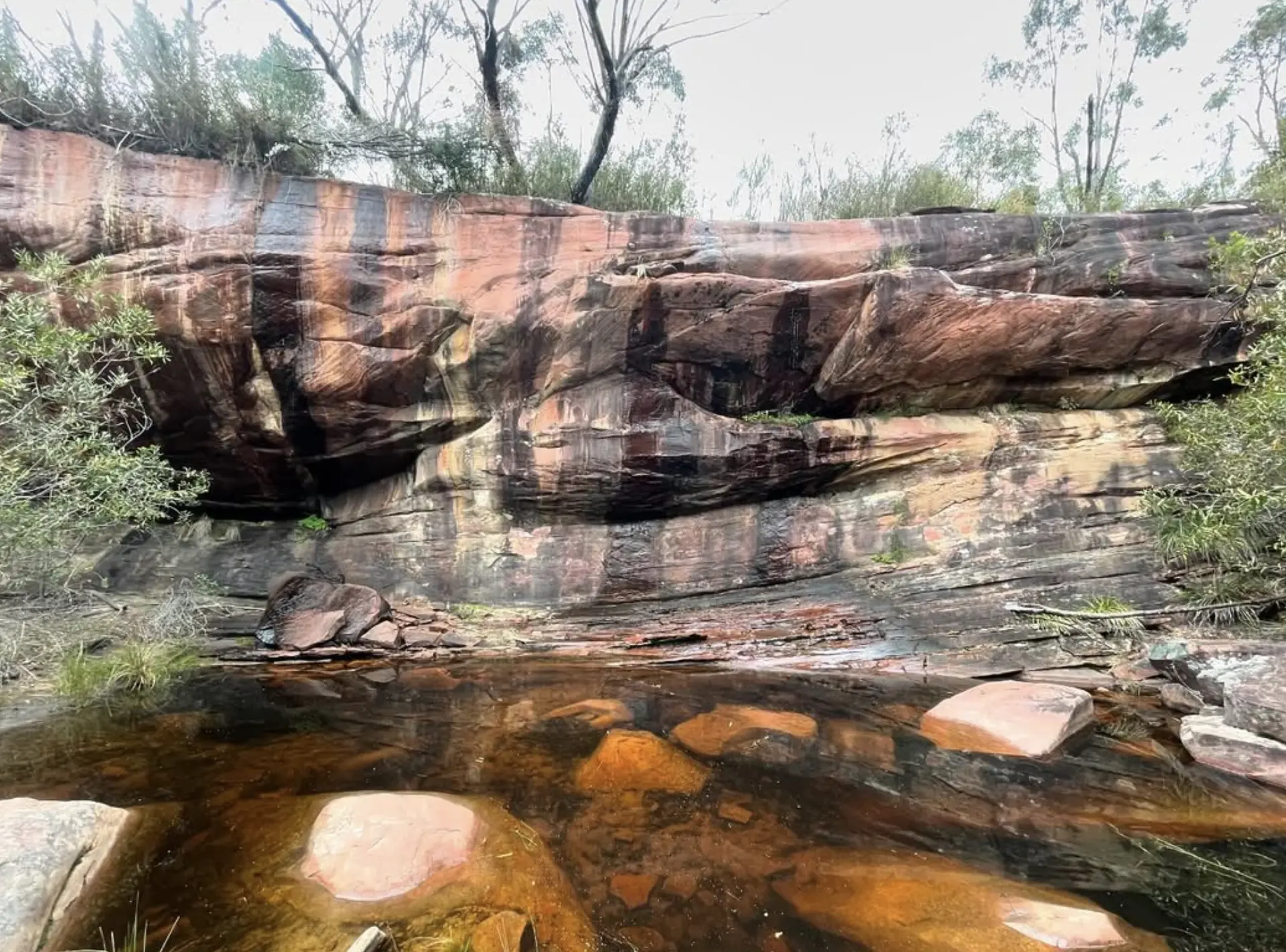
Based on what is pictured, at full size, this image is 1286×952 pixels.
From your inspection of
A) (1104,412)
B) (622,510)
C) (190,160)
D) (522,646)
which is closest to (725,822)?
(522,646)

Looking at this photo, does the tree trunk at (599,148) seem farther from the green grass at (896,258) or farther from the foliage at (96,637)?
the foliage at (96,637)

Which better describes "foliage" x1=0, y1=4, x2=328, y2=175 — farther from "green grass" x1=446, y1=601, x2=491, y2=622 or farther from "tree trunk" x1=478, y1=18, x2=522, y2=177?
"green grass" x1=446, y1=601, x2=491, y2=622

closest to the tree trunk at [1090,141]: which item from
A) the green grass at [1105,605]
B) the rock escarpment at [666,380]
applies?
the rock escarpment at [666,380]

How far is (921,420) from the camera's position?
10016mm

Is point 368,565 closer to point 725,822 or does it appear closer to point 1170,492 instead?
point 725,822

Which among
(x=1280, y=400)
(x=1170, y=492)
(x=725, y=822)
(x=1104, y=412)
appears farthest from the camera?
(x=1104, y=412)

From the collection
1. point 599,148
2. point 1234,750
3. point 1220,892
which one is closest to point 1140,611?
point 1234,750

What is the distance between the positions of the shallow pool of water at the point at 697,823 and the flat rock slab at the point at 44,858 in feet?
0.59

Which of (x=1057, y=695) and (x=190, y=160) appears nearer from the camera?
(x=1057, y=695)

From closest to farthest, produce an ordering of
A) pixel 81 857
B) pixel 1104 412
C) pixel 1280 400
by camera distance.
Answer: pixel 81 857, pixel 1280 400, pixel 1104 412

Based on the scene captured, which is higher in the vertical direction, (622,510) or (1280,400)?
(1280,400)

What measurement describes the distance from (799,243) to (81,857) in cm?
1059

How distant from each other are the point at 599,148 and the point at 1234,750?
11.8 meters

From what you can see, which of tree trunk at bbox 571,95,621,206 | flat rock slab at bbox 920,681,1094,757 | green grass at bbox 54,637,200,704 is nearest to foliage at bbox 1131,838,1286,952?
flat rock slab at bbox 920,681,1094,757
